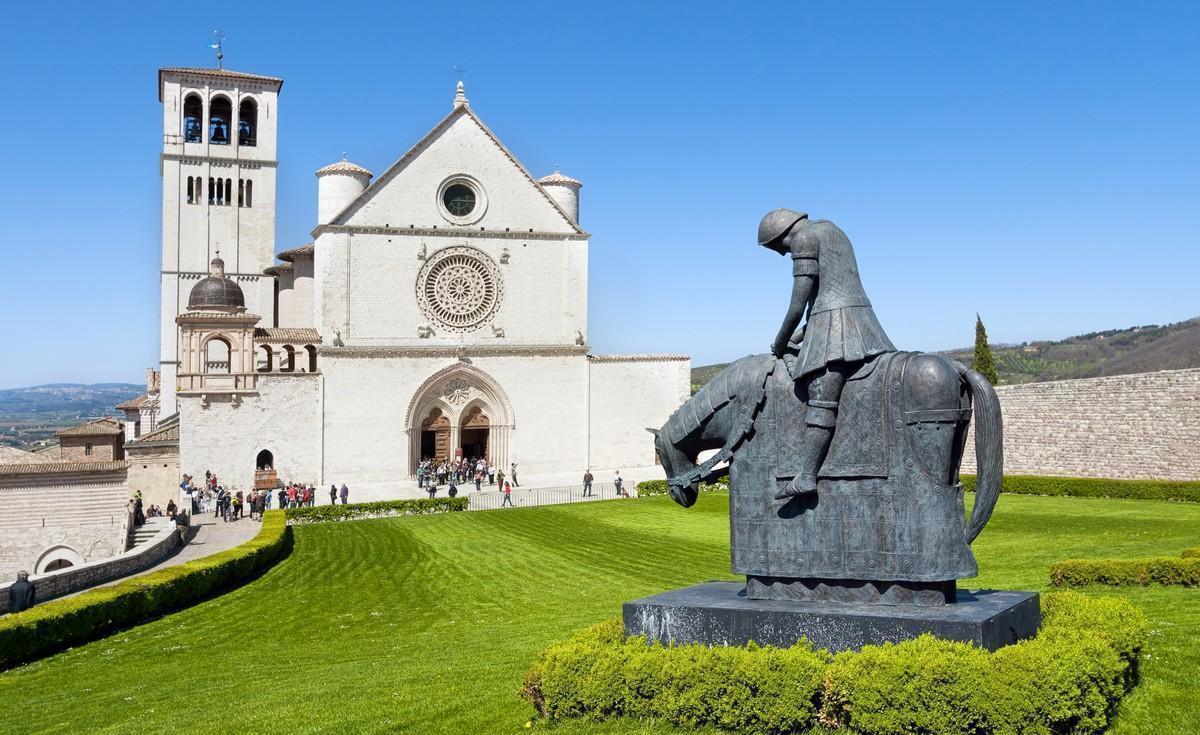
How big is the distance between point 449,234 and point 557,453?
35.0ft

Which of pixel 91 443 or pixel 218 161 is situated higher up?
pixel 218 161

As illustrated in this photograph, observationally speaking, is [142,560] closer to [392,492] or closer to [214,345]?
[392,492]

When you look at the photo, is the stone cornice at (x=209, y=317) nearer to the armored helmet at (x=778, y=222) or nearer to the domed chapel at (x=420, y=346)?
the domed chapel at (x=420, y=346)

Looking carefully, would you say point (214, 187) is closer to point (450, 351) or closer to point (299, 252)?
point (299, 252)

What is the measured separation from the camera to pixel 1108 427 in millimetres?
38625

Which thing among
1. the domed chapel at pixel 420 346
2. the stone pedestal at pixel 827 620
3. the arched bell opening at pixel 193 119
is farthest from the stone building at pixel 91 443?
the stone pedestal at pixel 827 620

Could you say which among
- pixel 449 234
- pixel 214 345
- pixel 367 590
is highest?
pixel 449 234

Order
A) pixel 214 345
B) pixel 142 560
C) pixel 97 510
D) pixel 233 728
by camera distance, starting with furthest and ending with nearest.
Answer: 1. pixel 214 345
2. pixel 97 510
3. pixel 142 560
4. pixel 233 728

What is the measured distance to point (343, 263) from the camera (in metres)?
44.4

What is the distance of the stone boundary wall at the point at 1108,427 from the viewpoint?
3591cm

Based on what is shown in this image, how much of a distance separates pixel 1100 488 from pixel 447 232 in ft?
89.8

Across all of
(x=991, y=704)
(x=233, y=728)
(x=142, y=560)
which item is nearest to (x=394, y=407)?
(x=142, y=560)

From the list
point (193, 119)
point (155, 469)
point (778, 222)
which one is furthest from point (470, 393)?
point (778, 222)

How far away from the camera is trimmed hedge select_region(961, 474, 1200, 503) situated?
112 feet
